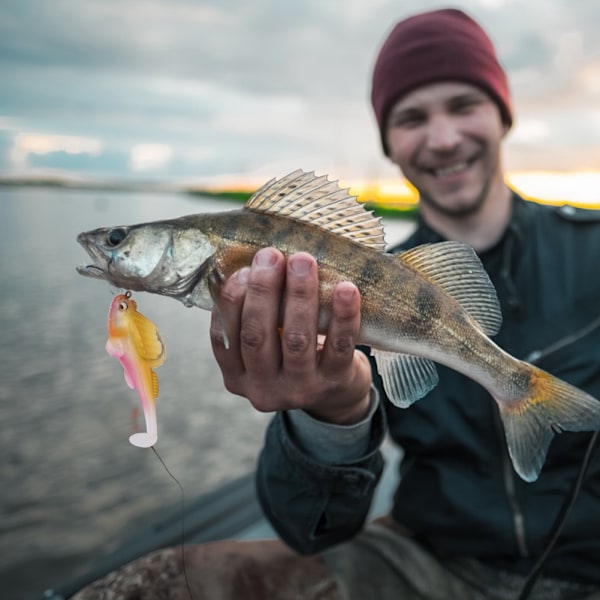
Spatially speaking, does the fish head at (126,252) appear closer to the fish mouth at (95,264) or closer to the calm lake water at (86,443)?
the fish mouth at (95,264)

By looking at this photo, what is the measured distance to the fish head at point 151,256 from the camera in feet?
6.48

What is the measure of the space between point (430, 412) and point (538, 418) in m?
1.11

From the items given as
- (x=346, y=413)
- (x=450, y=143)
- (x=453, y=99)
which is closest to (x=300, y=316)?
(x=346, y=413)

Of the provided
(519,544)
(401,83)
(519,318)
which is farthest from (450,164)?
(519,544)

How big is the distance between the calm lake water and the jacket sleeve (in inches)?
88.0

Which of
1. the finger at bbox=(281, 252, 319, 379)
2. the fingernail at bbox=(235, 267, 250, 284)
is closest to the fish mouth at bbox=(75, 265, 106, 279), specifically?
the fingernail at bbox=(235, 267, 250, 284)

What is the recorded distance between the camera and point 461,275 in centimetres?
213

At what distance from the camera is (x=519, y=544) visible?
9.34 feet

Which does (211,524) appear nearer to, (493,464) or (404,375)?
(493,464)

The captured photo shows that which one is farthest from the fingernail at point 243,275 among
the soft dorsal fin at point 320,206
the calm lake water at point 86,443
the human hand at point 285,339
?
the calm lake water at point 86,443

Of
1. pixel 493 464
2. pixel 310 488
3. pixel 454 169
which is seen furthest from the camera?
pixel 454 169

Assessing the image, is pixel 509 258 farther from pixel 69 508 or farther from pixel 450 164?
pixel 69 508

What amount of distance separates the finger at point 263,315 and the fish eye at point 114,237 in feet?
1.57

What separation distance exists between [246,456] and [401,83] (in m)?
5.06
